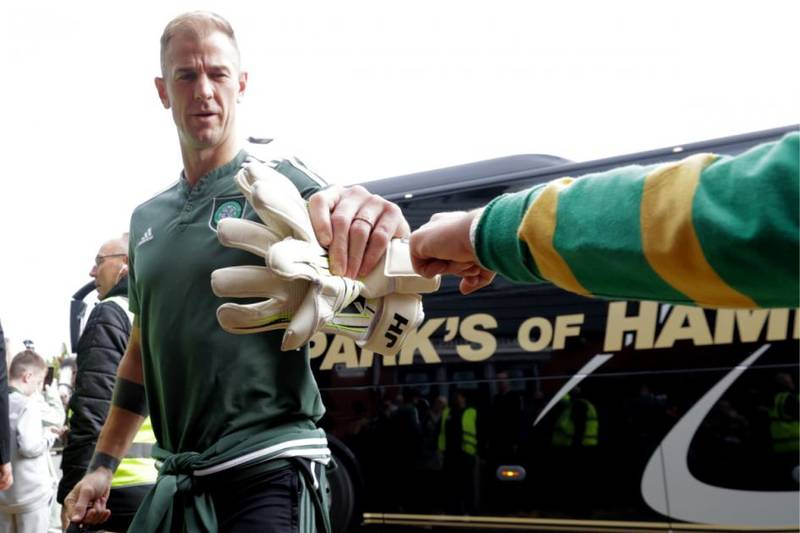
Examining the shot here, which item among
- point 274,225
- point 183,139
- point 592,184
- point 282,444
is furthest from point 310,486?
point 592,184

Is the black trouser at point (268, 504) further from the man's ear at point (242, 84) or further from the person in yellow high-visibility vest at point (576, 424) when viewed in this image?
the person in yellow high-visibility vest at point (576, 424)

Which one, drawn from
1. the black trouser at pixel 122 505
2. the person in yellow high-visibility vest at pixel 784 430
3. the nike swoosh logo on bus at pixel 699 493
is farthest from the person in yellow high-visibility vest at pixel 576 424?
the black trouser at pixel 122 505

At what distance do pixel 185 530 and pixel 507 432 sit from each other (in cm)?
Result: 394

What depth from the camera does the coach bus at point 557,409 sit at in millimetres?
5012

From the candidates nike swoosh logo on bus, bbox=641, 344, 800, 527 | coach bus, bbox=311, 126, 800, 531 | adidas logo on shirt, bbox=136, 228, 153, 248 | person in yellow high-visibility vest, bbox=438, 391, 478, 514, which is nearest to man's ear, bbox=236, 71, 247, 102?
adidas logo on shirt, bbox=136, 228, 153, 248

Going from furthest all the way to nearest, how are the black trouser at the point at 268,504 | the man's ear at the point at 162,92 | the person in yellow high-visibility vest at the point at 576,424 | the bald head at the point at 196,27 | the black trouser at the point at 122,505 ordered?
the person in yellow high-visibility vest at the point at 576,424
the black trouser at the point at 122,505
the man's ear at the point at 162,92
the bald head at the point at 196,27
the black trouser at the point at 268,504

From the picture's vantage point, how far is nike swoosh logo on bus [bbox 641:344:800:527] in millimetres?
4945

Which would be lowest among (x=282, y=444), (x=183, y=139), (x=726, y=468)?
(x=726, y=468)

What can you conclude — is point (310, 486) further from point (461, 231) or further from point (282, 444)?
point (461, 231)

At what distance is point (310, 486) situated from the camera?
1.98 metres

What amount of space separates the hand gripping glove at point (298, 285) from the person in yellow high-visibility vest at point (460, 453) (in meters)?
4.07

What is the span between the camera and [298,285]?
1710 mm

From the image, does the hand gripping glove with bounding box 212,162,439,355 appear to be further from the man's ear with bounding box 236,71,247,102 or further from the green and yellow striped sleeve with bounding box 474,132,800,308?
the green and yellow striped sleeve with bounding box 474,132,800,308

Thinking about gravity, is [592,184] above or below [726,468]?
above
